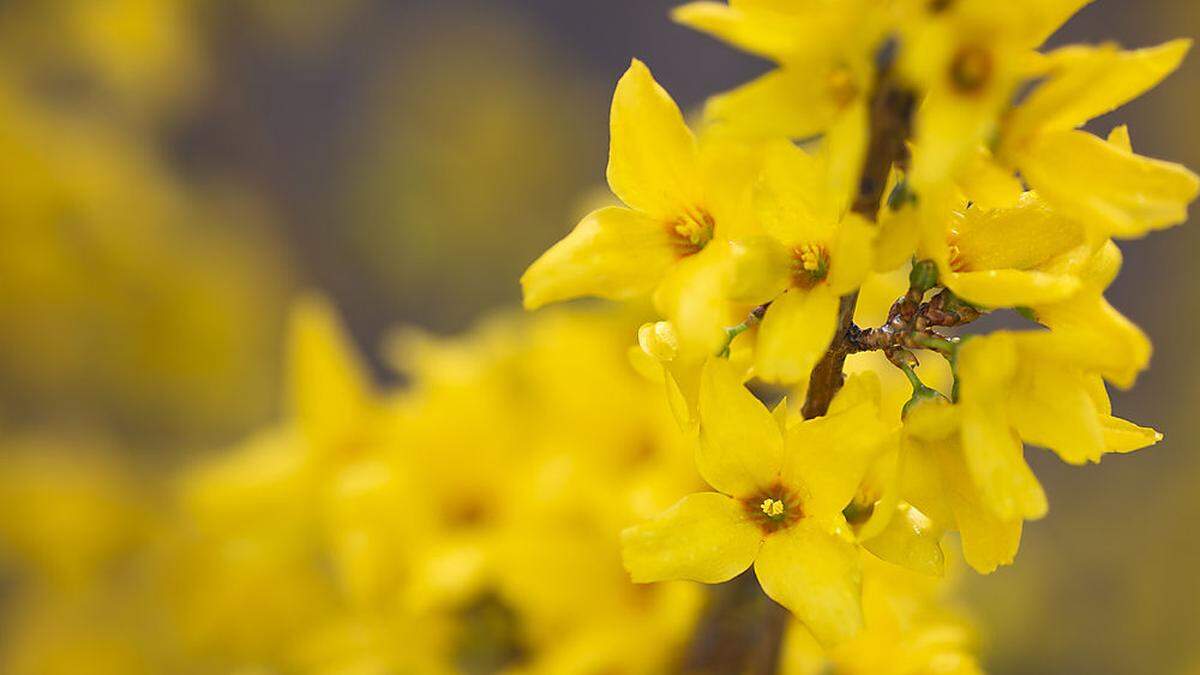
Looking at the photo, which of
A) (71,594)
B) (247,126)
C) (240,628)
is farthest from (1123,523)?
(247,126)

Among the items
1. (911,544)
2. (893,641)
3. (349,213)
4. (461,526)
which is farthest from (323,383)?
(349,213)

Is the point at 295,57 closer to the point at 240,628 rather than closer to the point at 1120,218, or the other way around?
the point at 240,628

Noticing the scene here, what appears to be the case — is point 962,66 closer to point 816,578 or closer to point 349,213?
point 816,578

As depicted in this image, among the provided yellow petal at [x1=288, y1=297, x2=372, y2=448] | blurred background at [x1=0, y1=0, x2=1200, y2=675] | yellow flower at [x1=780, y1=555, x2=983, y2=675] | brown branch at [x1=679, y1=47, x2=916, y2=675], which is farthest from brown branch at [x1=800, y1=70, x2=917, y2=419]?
blurred background at [x1=0, y1=0, x2=1200, y2=675]

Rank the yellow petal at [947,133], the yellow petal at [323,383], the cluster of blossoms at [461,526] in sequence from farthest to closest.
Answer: the yellow petal at [323,383]
the cluster of blossoms at [461,526]
the yellow petal at [947,133]

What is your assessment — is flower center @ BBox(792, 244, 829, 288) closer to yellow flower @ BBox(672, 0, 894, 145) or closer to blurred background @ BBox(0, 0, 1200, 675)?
yellow flower @ BBox(672, 0, 894, 145)

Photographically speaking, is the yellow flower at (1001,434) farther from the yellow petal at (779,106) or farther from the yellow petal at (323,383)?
the yellow petal at (323,383)

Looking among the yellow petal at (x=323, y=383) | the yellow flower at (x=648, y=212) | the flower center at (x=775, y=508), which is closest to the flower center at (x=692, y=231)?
the yellow flower at (x=648, y=212)

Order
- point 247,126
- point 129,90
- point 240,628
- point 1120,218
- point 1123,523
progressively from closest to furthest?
point 1120,218 → point 240,628 → point 1123,523 → point 129,90 → point 247,126
